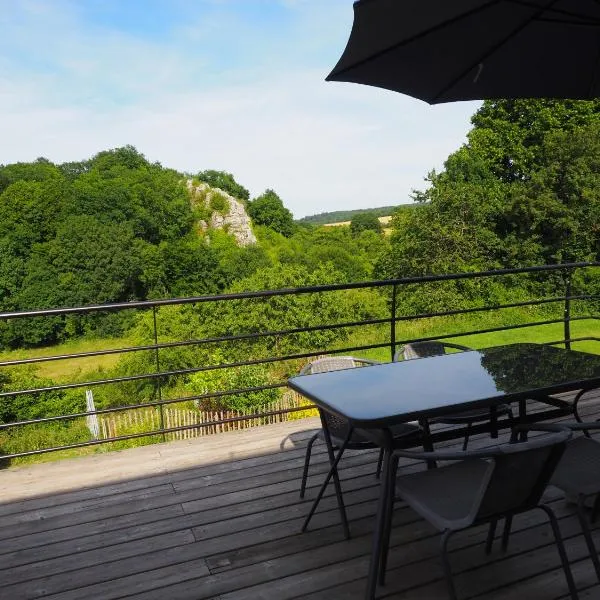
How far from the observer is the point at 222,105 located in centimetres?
3788

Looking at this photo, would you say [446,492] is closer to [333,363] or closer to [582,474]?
[582,474]

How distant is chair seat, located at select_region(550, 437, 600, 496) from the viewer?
2098 mm

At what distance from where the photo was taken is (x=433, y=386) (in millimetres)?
2443

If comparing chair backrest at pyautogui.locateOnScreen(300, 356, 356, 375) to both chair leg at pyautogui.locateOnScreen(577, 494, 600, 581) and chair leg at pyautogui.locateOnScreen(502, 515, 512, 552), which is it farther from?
chair leg at pyautogui.locateOnScreen(577, 494, 600, 581)

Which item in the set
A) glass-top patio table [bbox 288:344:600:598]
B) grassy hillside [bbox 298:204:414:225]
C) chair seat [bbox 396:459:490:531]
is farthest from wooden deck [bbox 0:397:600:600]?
grassy hillside [bbox 298:204:414:225]

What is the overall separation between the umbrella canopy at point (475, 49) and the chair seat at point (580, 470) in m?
1.69

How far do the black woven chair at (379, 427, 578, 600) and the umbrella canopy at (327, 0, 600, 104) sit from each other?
1.63 metres

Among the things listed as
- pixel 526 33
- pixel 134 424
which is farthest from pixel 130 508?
pixel 134 424

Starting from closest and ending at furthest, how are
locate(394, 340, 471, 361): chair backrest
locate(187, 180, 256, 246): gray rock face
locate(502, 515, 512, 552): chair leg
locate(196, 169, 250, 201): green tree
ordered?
locate(502, 515, 512, 552): chair leg, locate(394, 340, 471, 361): chair backrest, locate(187, 180, 256, 246): gray rock face, locate(196, 169, 250, 201): green tree

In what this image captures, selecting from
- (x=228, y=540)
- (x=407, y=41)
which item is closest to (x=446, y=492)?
(x=228, y=540)

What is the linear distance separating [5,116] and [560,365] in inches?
1993

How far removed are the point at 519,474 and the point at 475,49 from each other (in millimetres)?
1848

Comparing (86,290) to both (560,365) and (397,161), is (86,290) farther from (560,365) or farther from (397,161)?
(560,365)

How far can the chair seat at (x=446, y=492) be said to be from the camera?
187cm
